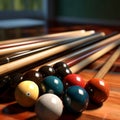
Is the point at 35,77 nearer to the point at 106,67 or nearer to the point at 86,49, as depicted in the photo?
the point at 106,67

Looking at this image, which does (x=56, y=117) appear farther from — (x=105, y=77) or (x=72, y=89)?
(x=105, y=77)

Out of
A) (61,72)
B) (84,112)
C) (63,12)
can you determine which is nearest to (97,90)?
(84,112)

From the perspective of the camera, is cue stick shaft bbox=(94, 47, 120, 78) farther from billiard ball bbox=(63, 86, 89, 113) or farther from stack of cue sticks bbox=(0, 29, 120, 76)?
billiard ball bbox=(63, 86, 89, 113)

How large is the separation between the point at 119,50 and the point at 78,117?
1164 millimetres

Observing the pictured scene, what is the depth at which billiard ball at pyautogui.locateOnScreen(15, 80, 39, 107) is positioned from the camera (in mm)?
1024

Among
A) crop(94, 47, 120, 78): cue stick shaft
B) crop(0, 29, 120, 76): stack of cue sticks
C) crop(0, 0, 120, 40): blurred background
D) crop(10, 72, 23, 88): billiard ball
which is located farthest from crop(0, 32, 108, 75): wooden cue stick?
crop(0, 0, 120, 40): blurred background

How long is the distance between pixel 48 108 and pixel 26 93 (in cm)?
15

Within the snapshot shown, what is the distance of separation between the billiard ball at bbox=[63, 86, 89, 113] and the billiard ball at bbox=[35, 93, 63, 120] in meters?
0.06

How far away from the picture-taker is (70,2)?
5293 mm

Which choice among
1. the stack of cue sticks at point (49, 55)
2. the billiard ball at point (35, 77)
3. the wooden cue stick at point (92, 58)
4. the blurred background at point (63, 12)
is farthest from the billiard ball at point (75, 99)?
the blurred background at point (63, 12)

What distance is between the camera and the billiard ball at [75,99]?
3.18 ft

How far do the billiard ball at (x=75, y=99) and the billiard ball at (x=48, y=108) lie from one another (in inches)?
2.2

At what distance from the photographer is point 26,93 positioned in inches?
40.2

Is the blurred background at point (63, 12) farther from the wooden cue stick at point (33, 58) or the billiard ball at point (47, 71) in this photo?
the billiard ball at point (47, 71)
